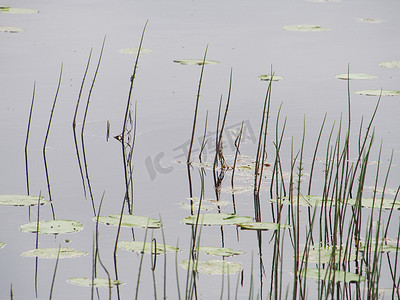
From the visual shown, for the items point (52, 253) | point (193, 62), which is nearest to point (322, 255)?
point (52, 253)

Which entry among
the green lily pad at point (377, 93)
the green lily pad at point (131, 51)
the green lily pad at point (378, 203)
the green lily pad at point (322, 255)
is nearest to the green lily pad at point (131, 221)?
the green lily pad at point (322, 255)

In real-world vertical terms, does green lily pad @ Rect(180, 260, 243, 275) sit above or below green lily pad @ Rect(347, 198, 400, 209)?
below

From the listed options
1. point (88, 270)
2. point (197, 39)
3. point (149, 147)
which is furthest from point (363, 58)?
point (88, 270)

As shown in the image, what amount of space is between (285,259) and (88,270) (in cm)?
60

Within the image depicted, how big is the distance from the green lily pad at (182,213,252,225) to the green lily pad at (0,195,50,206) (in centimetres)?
54

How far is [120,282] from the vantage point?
6.71ft

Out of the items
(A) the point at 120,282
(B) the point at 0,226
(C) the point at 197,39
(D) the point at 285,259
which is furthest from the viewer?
(C) the point at 197,39

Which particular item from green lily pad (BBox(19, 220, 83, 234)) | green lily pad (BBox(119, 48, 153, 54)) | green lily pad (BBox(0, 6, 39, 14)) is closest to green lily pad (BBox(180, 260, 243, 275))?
green lily pad (BBox(19, 220, 83, 234))

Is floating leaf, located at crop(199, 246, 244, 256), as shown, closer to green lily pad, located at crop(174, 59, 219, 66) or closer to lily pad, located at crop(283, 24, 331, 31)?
green lily pad, located at crop(174, 59, 219, 66)

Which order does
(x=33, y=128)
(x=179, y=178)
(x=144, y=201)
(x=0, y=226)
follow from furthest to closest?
(x=33, y=128)
(x=179, y=178)
(x=144, y=201)
(x=0, y=226)

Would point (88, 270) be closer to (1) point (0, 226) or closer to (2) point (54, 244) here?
(2) point (54, 244)

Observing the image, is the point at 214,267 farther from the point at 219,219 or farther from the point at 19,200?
the point at 19,200

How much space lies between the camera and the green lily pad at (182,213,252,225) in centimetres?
241

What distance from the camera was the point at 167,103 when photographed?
398 centimetres
